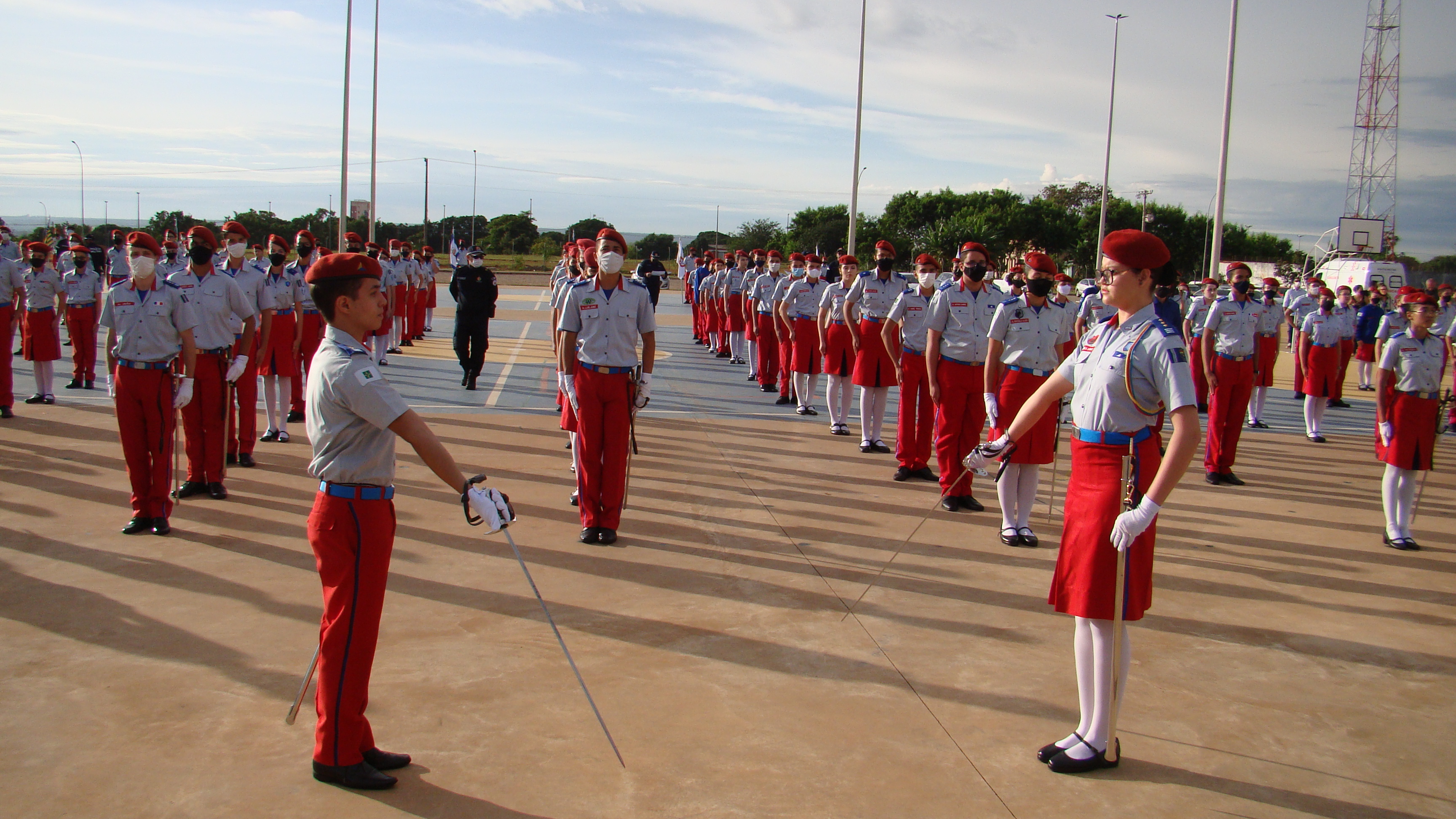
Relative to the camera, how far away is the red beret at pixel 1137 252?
12.5ft

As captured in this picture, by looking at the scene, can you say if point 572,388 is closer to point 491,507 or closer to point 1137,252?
point 491,507

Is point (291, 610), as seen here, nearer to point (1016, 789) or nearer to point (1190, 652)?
point (1016, 789)

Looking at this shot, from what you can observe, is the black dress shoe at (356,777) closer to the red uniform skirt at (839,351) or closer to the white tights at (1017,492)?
the white tights at (1017,492)

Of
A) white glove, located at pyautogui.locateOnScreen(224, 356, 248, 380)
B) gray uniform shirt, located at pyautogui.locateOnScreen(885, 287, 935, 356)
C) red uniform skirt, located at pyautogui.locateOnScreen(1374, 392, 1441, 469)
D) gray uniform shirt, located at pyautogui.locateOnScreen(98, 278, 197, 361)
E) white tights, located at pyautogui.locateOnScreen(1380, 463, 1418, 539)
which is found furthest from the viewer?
gray uniform shirt, located at pyautogui.locateOnScreen(885, 287, 935, 356)

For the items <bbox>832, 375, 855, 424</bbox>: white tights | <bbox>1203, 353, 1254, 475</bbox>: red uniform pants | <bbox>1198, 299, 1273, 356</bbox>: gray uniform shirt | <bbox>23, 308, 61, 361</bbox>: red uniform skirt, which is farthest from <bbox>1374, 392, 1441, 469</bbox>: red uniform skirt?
<bbox>23, 308, 61, 361</bbox>: red uniform skirt

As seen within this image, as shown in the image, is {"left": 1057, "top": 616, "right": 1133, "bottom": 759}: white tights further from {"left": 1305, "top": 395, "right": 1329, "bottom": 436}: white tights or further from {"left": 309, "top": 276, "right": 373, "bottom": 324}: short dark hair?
{"left": 1305, "top": 395, "right": 1329, "bottom": 436}: white tights

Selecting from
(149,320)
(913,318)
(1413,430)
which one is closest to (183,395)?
(149,320)

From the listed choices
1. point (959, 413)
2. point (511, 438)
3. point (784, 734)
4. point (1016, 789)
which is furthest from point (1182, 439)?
point (511, 438)

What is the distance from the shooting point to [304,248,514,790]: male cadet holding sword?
350 cm

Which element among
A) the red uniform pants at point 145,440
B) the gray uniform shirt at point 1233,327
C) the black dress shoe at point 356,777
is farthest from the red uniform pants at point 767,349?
the black dress shoe at point 356,777

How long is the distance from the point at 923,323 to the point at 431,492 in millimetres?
4948

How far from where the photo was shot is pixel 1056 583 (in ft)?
13.1

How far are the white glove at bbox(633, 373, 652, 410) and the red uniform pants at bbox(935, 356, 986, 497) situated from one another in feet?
8.04

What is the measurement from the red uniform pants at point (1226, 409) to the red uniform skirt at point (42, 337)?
45.3 ft
